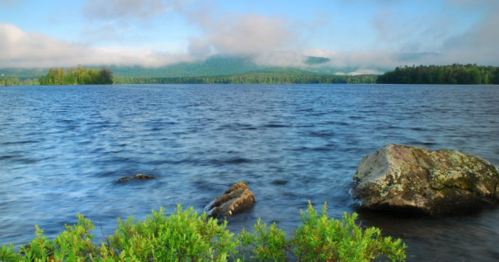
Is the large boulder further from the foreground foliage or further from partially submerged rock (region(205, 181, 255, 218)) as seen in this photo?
the foreground foliage

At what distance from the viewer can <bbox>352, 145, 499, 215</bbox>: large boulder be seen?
14375 mm

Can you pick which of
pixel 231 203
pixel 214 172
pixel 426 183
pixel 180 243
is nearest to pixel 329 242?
pixel 180 243

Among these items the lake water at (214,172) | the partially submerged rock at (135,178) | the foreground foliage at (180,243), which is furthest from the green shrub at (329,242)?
the partially submerged rock at (135,178)

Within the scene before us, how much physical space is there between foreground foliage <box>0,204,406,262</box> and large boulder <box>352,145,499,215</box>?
7.48 m

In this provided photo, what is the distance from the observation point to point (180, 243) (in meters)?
6.18

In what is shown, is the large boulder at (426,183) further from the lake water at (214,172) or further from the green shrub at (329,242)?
the green shrub at (329,242)

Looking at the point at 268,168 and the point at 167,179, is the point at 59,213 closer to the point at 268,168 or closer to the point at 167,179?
the point at 167,179

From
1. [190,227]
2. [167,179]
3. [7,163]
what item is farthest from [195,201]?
[7,163]

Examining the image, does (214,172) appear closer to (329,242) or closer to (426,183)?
(426,183)

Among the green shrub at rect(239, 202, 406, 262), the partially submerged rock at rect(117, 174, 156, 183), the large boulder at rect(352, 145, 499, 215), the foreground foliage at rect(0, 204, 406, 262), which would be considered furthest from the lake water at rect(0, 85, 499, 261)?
the foreground foliage at rect(0, 204, 406, 262)

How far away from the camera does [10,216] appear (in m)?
14.7

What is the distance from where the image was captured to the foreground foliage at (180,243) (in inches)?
234

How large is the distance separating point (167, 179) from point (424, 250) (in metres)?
12.7

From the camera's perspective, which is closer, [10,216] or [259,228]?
[259,228]
